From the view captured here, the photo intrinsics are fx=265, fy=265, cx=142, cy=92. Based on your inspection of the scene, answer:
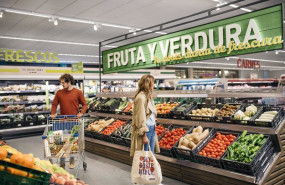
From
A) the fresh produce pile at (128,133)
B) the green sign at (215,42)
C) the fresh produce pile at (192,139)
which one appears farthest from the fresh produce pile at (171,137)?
the green sign at (215,42)

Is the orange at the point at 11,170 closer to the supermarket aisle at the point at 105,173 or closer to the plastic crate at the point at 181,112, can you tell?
the supermarket aisle at the point at 105,173

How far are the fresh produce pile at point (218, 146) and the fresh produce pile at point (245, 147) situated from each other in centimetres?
14

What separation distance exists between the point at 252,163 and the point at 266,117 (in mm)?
899

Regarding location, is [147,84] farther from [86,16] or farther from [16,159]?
[86,16]

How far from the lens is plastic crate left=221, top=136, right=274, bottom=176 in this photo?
3360 mm

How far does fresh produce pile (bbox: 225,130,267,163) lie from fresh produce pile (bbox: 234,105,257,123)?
0.28 meters

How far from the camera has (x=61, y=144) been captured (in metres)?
4.33

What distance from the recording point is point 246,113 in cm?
427

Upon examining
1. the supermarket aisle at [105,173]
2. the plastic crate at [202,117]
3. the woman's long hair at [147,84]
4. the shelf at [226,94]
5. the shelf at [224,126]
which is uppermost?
the woman's long hair at [147,84]

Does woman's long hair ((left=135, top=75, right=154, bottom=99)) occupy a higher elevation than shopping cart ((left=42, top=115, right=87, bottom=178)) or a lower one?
higher

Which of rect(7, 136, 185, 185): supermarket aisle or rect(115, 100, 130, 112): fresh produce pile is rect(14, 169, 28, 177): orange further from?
rect(115, 100, 130, 112): fresh produce pile

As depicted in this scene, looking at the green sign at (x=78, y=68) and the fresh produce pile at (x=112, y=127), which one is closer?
the fresh produce pile at (x=112, y=127)

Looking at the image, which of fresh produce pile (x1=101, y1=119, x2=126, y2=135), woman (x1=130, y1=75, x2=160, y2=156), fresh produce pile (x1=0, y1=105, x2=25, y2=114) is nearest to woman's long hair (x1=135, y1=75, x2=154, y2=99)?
woman (x1=130, y1=75, x2=160, y2=156)

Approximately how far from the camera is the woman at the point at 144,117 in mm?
3896
